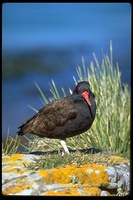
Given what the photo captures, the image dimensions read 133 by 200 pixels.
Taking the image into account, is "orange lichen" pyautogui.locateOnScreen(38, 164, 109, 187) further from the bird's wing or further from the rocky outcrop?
the bird's wing

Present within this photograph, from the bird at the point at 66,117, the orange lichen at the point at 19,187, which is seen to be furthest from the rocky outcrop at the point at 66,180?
the bird at the point at 66,117

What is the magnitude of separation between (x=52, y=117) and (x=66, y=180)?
129cm

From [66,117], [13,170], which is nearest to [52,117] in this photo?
[66,117]

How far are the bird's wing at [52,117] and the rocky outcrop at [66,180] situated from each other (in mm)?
708

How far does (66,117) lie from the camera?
671 centimetres

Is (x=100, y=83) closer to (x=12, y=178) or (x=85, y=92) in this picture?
(x=85, y=92)

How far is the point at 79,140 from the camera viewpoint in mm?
7926

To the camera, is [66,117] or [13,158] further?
[66,117]

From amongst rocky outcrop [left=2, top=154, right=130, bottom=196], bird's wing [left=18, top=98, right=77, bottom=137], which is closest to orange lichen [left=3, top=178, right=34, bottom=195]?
rocky outcrop [left=2, top=154, right=130, bottom=196]

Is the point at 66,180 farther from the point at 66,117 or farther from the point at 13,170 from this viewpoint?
the point at 66,117

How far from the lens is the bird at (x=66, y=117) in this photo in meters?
6.66

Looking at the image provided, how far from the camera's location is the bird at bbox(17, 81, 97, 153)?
6656mm

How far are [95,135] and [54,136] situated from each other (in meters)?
1.40

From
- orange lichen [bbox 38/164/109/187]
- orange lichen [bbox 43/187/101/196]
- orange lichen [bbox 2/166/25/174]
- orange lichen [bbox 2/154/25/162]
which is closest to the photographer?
orange lichen [bbox 43/187/101/196]
